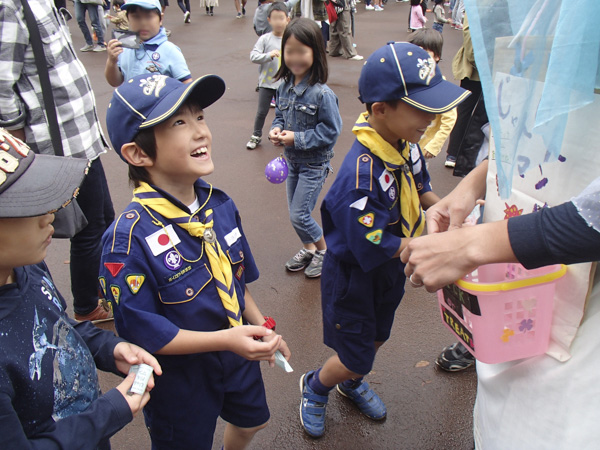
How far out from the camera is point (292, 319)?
339 centimetres

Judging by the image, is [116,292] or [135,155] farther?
[135,155]

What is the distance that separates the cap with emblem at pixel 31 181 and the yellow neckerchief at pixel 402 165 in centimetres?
116

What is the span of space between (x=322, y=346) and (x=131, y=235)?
1879 millimetres

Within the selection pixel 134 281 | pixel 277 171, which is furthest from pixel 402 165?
pixel 277 171

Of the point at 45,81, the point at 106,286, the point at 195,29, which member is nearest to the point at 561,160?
the point at 106,286

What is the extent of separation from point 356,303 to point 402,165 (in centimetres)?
65

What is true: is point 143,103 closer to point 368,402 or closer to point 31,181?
point 31,181

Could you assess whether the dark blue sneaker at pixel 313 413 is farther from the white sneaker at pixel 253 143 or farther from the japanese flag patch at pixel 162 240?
the white sneaker at pixel 253 143

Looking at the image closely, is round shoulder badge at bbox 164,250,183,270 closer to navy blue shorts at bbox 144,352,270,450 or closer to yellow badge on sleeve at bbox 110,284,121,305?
yellow badge on sleeve at bbox 110,284,121,305

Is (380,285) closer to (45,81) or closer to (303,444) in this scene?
(303,444)

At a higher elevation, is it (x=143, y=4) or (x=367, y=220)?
(x=143, y=4)

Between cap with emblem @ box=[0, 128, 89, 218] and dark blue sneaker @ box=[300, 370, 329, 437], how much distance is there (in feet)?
5.73

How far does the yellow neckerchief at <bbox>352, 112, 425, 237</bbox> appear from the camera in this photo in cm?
198

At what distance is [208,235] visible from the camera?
5.60ft
